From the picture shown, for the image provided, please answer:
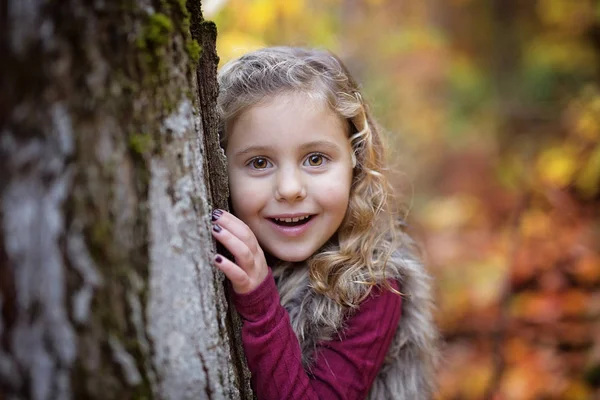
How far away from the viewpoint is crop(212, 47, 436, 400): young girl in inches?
68.2

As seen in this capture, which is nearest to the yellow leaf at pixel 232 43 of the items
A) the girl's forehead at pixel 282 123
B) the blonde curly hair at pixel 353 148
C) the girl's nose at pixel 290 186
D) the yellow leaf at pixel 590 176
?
the blonde curly hair at pixel 353 148

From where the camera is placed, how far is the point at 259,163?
187cm

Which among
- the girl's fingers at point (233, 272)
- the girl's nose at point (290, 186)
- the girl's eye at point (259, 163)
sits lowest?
the girl's fingers at point (233, 272)

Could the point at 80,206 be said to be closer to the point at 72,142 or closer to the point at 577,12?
the point at 72,142

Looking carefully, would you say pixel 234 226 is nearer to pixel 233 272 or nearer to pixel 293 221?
pixel 233 272

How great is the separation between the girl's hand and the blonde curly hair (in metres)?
0.35

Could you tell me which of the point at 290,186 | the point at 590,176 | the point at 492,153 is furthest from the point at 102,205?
the point at 492,153

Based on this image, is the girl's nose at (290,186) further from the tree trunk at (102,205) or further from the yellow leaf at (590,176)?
the yellow leaf at (590,176)

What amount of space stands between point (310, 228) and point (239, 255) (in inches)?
15.3

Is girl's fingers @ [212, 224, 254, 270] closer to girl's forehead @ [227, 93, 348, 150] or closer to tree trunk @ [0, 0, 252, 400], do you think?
tree trunk @ [0, 0, 252, 400]

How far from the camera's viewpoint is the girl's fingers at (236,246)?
1.54 m

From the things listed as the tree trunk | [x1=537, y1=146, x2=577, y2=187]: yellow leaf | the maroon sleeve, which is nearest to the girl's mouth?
the maroon sleeve

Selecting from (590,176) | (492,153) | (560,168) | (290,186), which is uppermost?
(492,153)

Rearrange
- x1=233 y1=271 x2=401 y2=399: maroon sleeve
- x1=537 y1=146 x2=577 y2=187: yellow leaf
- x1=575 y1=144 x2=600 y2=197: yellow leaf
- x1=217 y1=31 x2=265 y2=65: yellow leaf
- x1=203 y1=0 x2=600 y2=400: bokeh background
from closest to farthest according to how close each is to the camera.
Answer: x1=233 y1=271 x2=401 y2=399: maroon sleeve, x1=217 y1=31 x2=265 y2=65: yellow leaf, x1=203 y1=0 x2=600 y2=400: bokeh background, x1=575 y1=144 x2=600 y2=197: yellow leaf, x1=537 y1=146 x2=577 y2=187: yellow leaf
